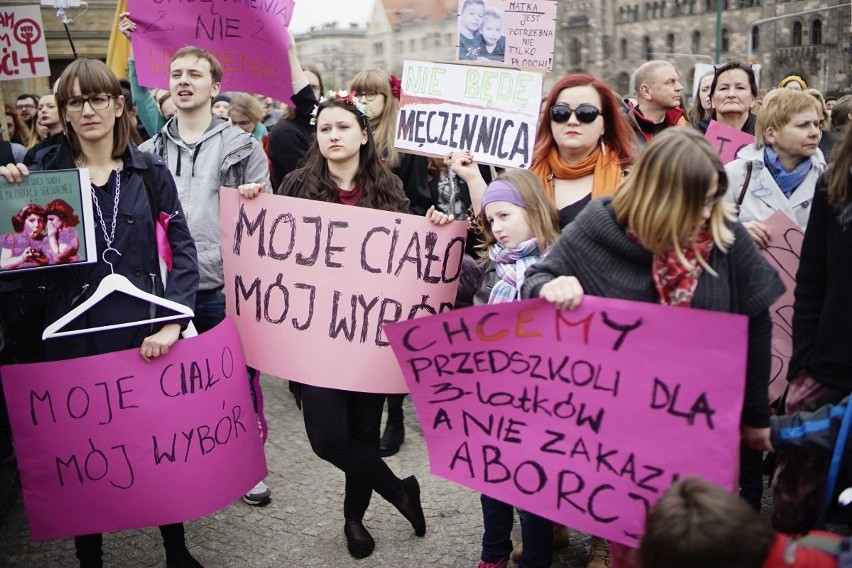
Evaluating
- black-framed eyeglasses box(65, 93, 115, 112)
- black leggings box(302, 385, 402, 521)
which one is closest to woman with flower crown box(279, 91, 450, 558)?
black leggings box(302, 385, 402, 521)

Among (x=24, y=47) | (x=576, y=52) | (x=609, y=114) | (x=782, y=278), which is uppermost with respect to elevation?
(x=576, y=52)

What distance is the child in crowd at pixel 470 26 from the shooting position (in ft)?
19.3

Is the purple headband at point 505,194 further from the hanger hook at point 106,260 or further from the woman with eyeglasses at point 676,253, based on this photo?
the hanger hook at point 106,260

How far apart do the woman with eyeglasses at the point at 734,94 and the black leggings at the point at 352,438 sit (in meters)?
3.10

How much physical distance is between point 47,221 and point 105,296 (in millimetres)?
355

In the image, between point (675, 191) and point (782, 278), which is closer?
A: point (675, 191)

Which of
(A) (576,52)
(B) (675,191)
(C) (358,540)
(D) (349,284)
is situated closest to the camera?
(B) (675,191)

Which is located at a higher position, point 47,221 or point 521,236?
point 47,221

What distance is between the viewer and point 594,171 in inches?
127

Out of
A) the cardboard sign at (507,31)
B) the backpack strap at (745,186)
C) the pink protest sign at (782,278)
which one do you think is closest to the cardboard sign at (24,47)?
the cardboard sign at (507,31)

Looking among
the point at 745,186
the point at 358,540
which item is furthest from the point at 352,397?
the point at 745,186

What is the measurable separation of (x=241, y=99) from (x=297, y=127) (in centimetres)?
220

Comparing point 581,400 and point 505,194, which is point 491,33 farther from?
point 581,400

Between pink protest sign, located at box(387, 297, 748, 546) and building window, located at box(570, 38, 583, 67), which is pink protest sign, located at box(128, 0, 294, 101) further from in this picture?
building window, located at box(570, 38, 583, 67)
